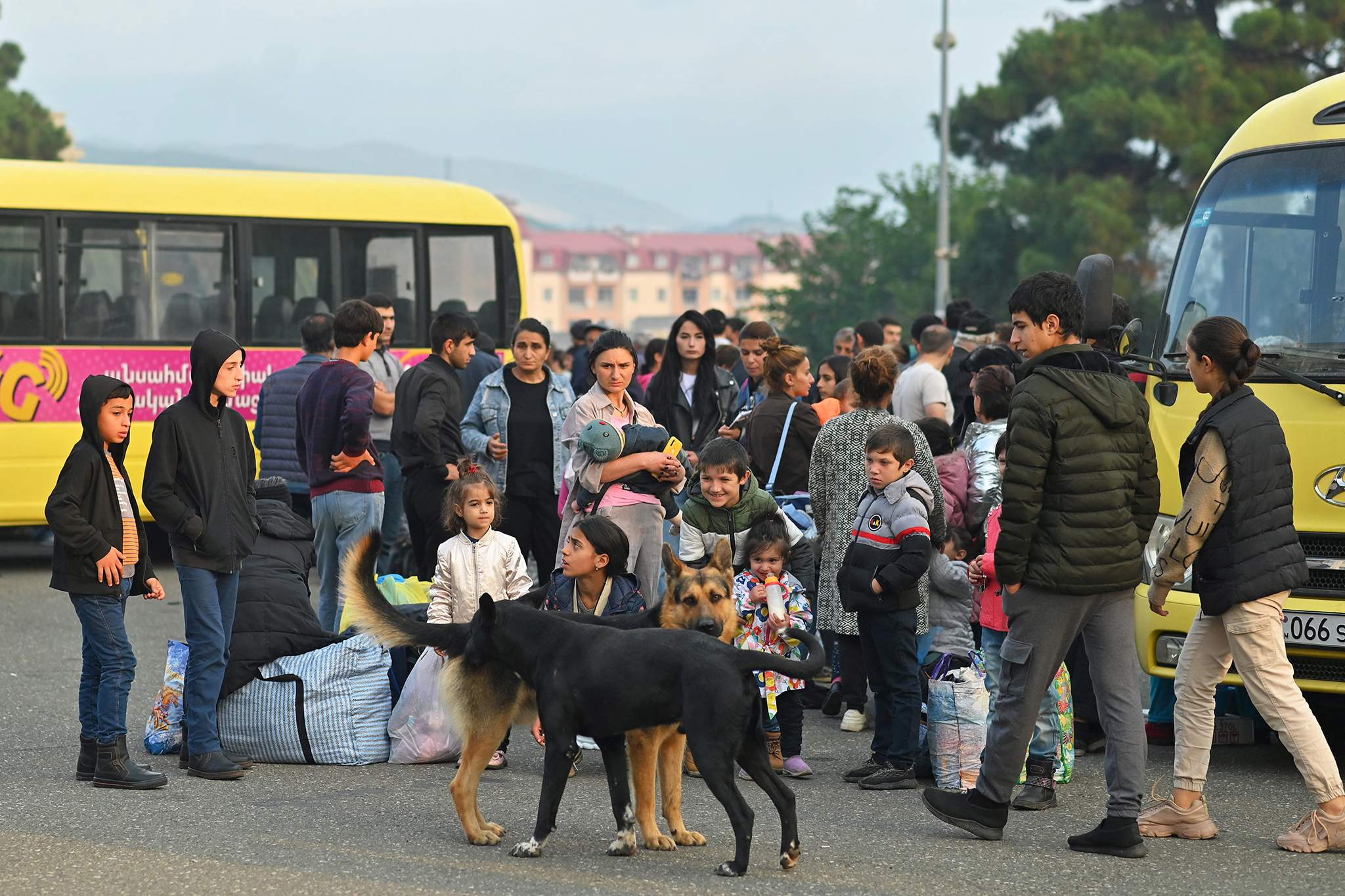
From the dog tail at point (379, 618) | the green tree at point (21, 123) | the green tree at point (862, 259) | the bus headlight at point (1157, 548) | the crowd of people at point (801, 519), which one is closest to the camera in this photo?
the crowd of people at point (801, 519)

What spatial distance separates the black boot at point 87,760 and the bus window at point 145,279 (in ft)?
27.6

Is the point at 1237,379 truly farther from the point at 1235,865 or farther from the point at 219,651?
the point at 219,651

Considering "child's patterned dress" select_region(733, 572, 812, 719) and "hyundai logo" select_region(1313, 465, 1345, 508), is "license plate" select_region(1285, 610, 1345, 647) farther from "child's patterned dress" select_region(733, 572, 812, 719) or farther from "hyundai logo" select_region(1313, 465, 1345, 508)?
"child's patterned dress" select_region(733, 572, 812, 719)

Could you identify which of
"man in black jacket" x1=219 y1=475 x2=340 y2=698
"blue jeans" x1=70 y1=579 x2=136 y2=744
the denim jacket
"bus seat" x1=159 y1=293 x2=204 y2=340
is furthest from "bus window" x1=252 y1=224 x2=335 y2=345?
"blue jeans" x1=70 y1=579 x2=136 y2=744

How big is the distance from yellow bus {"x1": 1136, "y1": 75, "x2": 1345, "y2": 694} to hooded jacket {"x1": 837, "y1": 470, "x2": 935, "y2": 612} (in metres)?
1.17

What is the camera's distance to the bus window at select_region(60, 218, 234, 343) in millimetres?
14766

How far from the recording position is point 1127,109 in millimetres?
42344

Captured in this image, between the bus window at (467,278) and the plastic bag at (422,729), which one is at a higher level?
the bus window at (467,278)

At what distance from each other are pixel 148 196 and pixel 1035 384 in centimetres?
1128

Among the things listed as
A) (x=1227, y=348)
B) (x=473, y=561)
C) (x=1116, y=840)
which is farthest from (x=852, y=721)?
(x=1227, y=348)

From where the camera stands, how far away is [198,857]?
5.84 metres

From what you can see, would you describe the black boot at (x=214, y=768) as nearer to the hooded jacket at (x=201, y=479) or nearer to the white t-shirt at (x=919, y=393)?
the hooded jacket at (x=201, y=479)

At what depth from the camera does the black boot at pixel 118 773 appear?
691cm

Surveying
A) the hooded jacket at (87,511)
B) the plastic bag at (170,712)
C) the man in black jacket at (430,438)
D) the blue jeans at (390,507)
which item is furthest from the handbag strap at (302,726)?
the blue jeans at (390,507)
